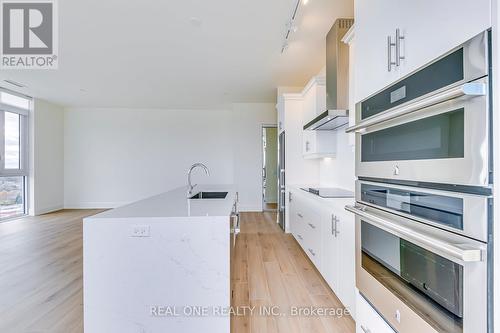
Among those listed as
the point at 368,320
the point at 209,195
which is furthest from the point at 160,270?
the point at 209,195

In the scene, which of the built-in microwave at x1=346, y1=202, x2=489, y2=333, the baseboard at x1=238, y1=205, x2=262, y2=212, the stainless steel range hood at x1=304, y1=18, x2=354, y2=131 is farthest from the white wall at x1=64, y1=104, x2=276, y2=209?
the built-in microwave at x1=346, y1=202, x2=489, y2=333

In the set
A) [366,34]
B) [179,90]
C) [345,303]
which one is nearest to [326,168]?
[345,303]

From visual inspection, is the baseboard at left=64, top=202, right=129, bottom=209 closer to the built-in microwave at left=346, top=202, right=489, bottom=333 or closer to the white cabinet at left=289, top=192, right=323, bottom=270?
the white cabinet at left=289, top=192, right=323, bottom=270

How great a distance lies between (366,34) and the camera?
1.28 m

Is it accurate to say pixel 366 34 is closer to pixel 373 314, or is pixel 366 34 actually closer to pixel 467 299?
pixel 467 299

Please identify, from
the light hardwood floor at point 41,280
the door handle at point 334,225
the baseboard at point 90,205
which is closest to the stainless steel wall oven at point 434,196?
the door handle at point 334,225

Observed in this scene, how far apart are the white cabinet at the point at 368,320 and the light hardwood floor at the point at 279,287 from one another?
1.94 ft

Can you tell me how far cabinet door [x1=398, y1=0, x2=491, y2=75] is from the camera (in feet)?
2.22

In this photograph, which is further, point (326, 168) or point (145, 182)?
point (145, 182)

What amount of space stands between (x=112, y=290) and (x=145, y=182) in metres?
5.99

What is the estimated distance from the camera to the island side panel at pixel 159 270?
156 cm

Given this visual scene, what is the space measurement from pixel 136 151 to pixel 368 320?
714 centimetres

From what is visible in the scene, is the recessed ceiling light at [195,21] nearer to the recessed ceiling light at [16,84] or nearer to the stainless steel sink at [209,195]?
the stainless steel sink at [209,195]

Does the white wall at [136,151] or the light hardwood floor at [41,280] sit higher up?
the white wall at [136,151]
